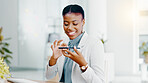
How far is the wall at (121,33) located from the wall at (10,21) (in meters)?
2.55

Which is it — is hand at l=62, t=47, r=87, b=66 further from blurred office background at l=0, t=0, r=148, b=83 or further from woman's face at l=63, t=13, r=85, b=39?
blurred office background at l=0, t=0, r=148, b=83

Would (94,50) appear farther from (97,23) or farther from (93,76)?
(97,23)

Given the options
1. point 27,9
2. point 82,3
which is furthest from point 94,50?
point 27,9

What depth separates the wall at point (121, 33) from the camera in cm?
593

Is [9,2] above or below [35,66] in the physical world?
above

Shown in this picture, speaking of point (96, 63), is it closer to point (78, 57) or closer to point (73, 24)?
point (78, 57)

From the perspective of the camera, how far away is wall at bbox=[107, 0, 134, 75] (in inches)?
233

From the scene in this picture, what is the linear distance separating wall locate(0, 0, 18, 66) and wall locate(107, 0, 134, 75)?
100 inches

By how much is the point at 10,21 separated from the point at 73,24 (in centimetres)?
542

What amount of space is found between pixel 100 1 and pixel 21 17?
8.47 feet

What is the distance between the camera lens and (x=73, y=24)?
54.8 inches

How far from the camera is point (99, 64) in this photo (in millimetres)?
1385

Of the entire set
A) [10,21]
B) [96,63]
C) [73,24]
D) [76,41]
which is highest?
[10,21]

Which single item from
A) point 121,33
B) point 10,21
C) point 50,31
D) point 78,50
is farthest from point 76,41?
point 10,21
